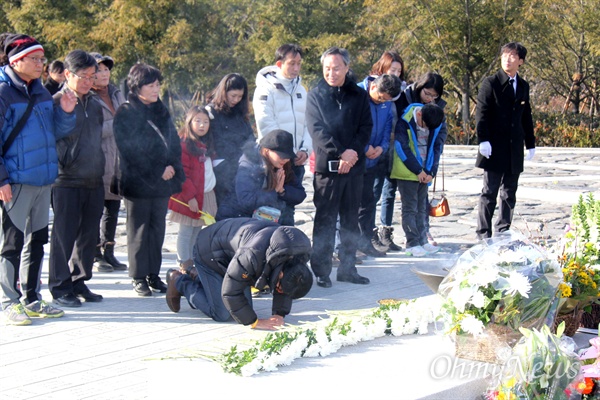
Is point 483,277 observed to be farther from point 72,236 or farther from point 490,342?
point 72,236

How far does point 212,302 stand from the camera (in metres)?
5.35

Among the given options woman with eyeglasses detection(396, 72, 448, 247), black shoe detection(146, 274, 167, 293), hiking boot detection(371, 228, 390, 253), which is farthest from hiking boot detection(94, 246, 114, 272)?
woman with eyeglasses detection(396, 72, 448, 247)

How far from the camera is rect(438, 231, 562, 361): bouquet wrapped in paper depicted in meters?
3.59

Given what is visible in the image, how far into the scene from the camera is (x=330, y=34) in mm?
22922

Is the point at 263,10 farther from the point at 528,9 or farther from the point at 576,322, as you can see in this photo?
the point at 576,322

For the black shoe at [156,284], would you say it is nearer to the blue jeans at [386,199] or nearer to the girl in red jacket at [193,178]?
the girl in red jacket at [193,178]

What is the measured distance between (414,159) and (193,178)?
2.19 metres

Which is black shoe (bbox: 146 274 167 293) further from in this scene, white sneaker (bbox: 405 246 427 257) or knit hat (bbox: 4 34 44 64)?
white sneaker (bbox: 405 246 427 257)

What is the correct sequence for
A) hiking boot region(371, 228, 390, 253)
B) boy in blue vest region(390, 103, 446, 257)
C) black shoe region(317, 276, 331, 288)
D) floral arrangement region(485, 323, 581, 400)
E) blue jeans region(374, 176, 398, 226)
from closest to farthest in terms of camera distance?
1. floral arrangement region(485, 323, 581, 400)
2. black shoe region(317, 276, 331, 288)
3. boy in blue vest region(390, 103, 446, 257)
4. hiking boot region(371, 228, 390, 253)
5. blue jeans region(374, 176, 398, 226)

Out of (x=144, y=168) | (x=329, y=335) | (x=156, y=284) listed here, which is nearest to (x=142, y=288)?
(x=156, y=284)

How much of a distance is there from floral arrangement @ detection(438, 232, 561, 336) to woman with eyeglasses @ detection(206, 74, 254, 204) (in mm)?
3128

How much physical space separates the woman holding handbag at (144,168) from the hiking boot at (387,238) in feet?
8.30

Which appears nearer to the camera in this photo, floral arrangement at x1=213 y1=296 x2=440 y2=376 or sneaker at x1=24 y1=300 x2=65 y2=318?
floral arrangement at x1=213 y1=296 x2=440 y2=376

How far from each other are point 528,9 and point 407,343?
18976 mm
